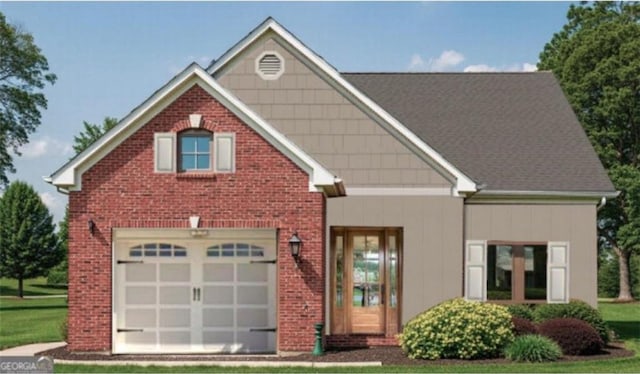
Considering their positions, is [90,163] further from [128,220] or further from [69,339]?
[69,339]

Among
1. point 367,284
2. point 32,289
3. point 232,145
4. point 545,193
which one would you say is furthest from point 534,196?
point 32,289

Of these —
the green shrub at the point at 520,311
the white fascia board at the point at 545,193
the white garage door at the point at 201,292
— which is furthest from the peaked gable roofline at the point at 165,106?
the green shrub at the point at 520,311

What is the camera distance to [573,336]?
18906 mm

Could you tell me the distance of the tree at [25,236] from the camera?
57.5 m

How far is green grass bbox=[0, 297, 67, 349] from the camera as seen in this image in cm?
2383

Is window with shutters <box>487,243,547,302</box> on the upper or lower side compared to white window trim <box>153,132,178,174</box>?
lower

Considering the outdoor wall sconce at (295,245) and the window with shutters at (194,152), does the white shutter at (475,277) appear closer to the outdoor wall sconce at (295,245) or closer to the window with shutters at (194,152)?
the outdoor wall sconce at (295,245)

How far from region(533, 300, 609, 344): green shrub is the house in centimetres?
88

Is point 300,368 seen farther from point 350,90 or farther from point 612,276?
point 612,276

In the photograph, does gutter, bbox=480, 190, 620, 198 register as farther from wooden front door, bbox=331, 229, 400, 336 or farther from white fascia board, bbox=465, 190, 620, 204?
wooden front door, bbox=331, 229, 400, 336

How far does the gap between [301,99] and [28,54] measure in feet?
96.3

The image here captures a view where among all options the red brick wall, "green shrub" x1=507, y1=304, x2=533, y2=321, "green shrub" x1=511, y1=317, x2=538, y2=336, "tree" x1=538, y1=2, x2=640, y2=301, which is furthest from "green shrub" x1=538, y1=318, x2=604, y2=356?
"tree" x1=538, y1=2, x2=640, y2=301

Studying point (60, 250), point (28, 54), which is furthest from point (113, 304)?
point (60, 250)

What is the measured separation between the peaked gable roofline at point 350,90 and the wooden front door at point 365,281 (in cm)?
203
